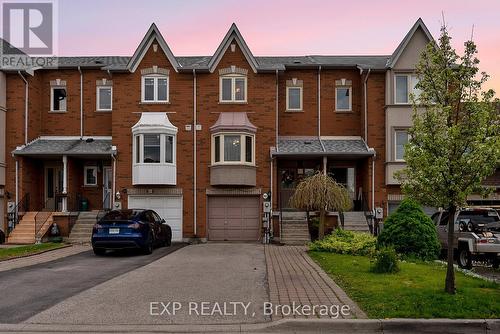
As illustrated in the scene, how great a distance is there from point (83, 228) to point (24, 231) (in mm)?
2632

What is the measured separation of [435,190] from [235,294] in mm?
4182

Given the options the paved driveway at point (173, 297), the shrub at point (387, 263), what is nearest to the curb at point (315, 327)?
the paved driveway at point (173, 297)

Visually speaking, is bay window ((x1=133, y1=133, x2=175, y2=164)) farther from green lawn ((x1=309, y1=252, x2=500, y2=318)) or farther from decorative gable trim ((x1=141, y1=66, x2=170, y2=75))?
green lawn ((x1=309, y1=252, x2=500, y2=318))

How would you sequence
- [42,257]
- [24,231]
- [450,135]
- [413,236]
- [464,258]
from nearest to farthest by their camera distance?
1. [450,135]
2. [464,258]
3. [413,236]
4. [42,257]
5. [24,231]

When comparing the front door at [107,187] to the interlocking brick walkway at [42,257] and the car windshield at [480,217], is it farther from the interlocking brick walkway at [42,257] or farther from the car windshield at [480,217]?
the car windshield at [480,217]

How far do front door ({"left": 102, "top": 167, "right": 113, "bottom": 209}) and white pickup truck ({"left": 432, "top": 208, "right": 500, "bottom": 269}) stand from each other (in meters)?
16.8

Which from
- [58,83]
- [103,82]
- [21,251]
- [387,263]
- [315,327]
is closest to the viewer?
[315,327]

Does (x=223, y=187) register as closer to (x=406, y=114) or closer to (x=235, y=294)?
(x=406, y=114)

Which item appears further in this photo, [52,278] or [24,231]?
[24,231]

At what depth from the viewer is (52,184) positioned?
94.8 feet

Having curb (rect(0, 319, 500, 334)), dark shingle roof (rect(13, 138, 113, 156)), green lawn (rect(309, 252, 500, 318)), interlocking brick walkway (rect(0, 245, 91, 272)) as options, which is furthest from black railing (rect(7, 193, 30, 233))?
curb (rect(0, 319, 500, 334))

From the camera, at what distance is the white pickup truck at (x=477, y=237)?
1529cm

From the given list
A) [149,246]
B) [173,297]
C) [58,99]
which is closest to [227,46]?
[58,99]

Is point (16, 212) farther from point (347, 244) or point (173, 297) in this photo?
point (173, 297)
